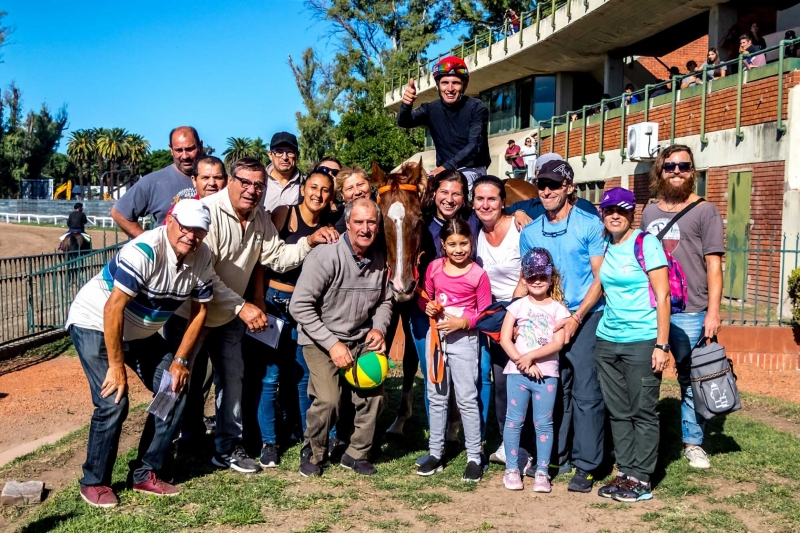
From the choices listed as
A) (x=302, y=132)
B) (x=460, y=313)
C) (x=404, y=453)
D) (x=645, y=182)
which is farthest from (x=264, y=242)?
(x=302, y=132)

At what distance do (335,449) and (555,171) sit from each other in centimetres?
269

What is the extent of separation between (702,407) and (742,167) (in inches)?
385

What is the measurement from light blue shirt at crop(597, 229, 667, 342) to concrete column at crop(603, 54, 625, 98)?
2209cm

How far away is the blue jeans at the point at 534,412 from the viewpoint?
202 inches

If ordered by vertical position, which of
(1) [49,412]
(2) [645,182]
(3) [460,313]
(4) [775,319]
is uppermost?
(2) [645,182]

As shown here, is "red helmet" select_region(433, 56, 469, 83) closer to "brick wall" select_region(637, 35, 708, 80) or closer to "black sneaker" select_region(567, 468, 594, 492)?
"black sneaker" select_region(567, 468, 594, 492)

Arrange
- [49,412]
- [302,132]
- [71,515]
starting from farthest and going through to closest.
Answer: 1. [302,132]
2. [49,412]
3. [71,515]

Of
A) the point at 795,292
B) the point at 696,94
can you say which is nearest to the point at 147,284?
the point at 795,292

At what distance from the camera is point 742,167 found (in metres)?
13.8

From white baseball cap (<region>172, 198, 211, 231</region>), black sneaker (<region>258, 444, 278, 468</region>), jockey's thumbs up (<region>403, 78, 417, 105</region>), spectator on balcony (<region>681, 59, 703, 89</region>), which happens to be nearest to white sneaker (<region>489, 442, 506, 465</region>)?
black sneaker (<region>258, 444, 278, 468</region>)

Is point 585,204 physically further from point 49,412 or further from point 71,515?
point 49,412

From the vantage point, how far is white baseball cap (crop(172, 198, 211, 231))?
4426 mm

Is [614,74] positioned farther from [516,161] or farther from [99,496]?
[99,496]

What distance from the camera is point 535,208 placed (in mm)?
5754
